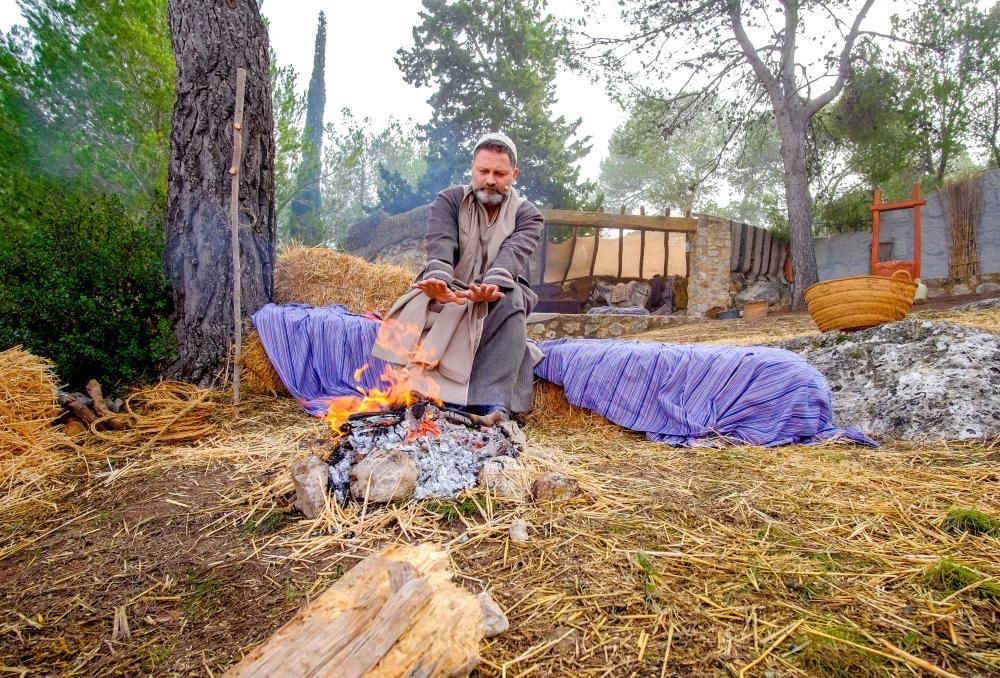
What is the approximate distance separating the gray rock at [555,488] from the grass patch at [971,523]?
3.82ft

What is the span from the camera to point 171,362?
352 centimetres

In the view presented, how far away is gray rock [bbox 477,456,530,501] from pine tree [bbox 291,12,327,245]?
639cm

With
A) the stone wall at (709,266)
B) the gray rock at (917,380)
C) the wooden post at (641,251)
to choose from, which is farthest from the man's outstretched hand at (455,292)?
the wooden post at (641,251)

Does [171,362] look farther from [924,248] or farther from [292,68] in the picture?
[924,248]

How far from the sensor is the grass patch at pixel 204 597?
129cm

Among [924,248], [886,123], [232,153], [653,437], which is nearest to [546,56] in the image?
[886,123]

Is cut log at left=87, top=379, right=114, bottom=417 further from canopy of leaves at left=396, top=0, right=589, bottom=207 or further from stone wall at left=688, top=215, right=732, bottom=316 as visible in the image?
canopy of leaves at left=396, top=0, right=589, bottom=207

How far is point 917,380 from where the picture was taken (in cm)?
300

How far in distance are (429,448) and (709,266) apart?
10.2 metres

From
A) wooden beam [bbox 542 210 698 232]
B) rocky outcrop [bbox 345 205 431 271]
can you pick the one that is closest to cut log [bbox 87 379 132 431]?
rocky outcrop [bbox 345 205 431 271]

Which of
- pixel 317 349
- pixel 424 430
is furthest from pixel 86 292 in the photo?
pixel 424 430

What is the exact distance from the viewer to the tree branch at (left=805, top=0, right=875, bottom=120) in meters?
9.79

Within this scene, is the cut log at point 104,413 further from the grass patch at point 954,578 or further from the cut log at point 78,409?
the grass patch at point 954,578

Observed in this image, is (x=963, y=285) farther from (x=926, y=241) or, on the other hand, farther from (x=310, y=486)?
(x=310, y=486)
